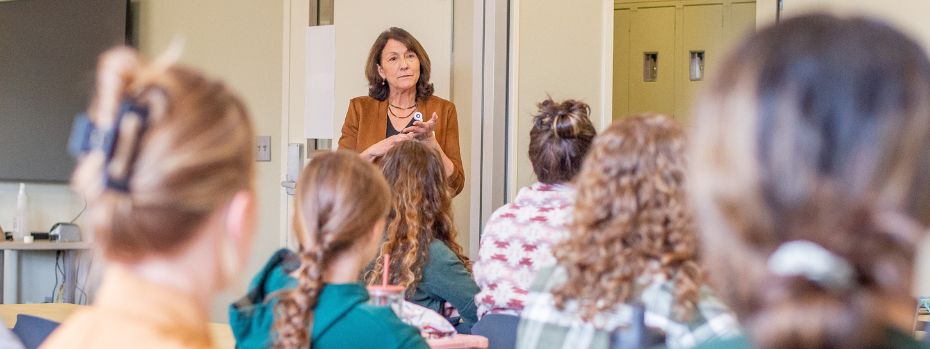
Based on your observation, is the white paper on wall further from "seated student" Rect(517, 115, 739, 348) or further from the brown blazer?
"seated student" Rect(517, 115, 739, 348)

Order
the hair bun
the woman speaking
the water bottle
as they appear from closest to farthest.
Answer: the hair bun, the woman speaking, the water bottle

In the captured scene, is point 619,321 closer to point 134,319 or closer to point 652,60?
point 134,319

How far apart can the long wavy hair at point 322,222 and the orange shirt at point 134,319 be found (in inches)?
34.9

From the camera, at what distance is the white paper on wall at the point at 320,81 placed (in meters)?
5.28

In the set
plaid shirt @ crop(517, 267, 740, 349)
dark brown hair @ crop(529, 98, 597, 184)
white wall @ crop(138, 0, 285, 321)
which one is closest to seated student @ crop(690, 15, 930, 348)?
plaid shirt @ crop(517, 267, 740, 349)

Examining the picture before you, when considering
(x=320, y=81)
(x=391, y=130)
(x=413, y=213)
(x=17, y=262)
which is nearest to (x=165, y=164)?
(x=413, y=213)

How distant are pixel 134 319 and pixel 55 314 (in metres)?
2.40

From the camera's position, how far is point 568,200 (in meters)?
2.69

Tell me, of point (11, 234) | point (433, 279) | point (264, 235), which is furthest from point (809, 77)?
point (11, 234)

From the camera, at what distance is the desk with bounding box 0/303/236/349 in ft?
9.18

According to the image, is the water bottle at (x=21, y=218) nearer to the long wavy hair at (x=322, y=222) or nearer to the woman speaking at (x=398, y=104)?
the woman speaking at (x=398, y=104)

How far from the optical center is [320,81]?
5355mm

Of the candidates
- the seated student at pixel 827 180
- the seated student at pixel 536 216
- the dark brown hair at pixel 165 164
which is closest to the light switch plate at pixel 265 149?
the seated student at pixel 536 216

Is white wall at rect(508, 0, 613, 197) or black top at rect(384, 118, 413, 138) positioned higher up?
white wall at rect(508, 0, 613, 197)
